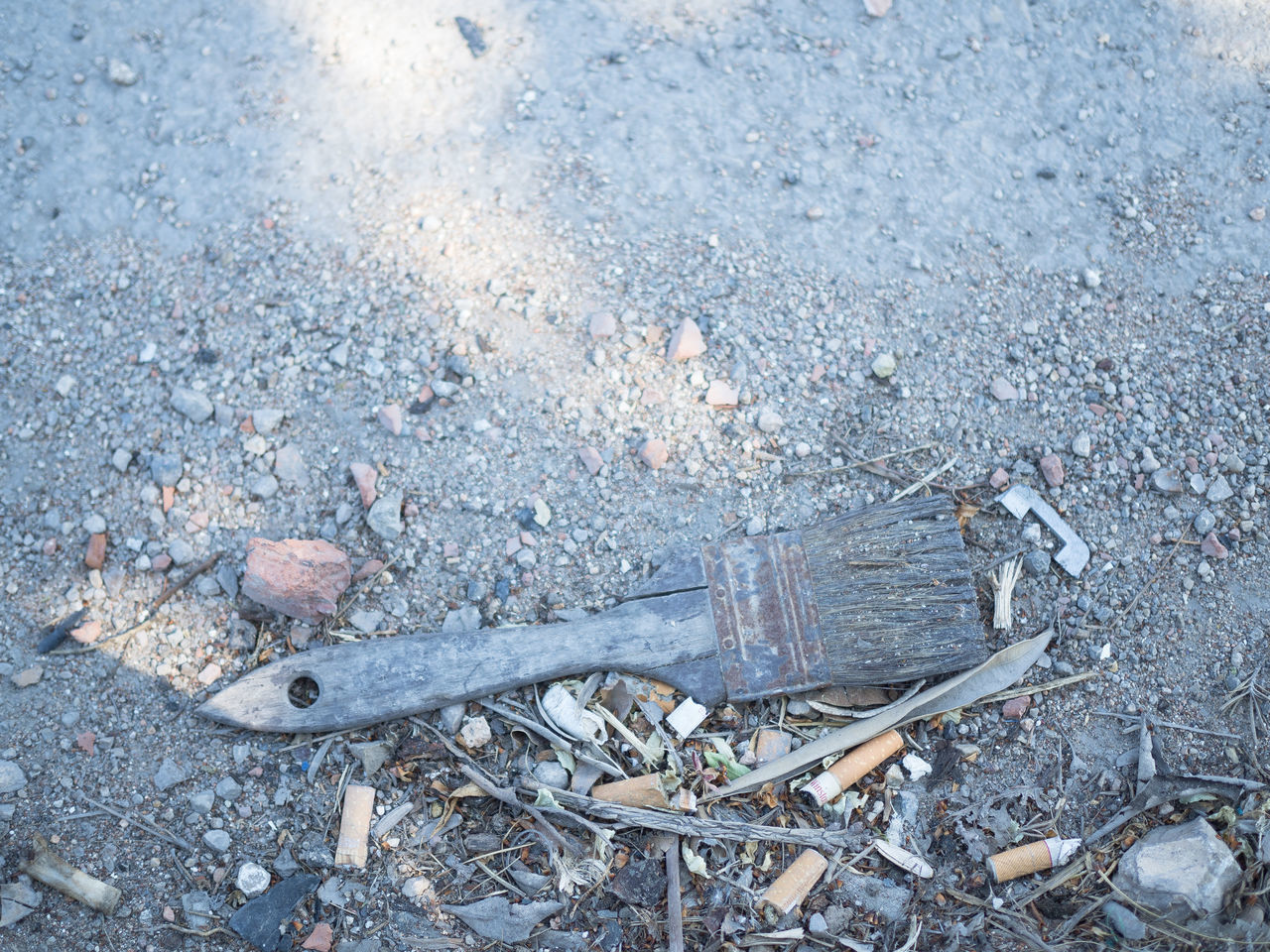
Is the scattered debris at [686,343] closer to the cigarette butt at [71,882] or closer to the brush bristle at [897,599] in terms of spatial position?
the brush bristle at [897,599]

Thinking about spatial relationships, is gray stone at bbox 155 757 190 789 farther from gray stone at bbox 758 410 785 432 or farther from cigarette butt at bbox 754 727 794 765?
gray stone at bbox 758 410 785 432

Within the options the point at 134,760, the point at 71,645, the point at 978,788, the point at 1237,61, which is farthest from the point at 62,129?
the point at 1237,61

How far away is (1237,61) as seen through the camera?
289 cm

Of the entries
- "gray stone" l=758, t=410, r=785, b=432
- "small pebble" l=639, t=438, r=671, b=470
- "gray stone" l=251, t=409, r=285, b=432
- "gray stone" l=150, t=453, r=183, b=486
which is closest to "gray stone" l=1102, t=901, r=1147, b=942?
"gray stone" l=758, t=410, r=785, b=432

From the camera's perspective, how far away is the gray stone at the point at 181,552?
94.6 inches

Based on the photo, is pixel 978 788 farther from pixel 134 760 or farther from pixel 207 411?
pixel 207 411

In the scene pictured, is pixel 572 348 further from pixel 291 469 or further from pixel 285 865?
pixel 285 865

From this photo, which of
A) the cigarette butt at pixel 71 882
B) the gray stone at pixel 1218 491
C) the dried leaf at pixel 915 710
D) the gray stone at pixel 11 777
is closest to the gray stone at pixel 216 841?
the cigarette butt at pixel 71 882

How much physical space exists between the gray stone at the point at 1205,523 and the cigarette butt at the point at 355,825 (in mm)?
2283

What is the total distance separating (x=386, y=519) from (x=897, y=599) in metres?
1.36

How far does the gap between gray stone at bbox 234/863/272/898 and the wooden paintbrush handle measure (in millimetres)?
322

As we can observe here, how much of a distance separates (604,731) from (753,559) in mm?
587

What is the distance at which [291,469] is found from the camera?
2.45m

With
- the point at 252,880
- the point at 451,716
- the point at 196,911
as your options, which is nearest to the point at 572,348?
the point at 451,716
